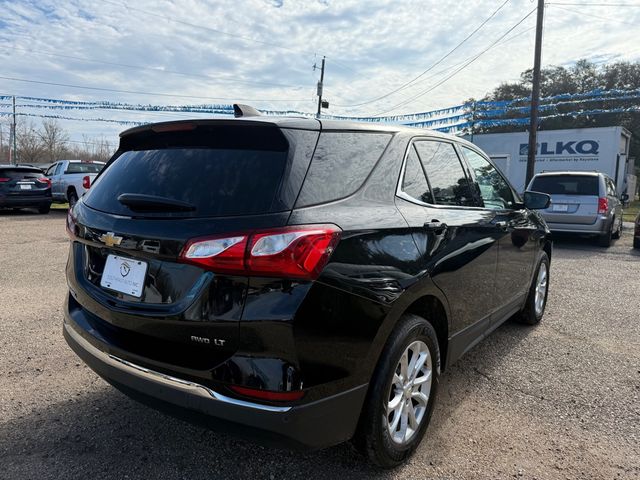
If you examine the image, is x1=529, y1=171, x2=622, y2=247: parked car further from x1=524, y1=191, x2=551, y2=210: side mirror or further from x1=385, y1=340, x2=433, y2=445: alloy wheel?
x1=385, y1=340, x2=433, y2=445: alloy wheel

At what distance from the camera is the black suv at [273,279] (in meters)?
1.84

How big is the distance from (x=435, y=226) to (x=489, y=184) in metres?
1.41

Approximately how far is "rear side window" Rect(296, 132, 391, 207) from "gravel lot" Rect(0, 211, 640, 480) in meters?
1.38

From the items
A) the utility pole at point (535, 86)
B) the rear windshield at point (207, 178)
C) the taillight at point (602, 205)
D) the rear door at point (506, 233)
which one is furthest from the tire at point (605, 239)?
the rear windshield at point (207, 178)

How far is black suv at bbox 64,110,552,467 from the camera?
184 centimetres

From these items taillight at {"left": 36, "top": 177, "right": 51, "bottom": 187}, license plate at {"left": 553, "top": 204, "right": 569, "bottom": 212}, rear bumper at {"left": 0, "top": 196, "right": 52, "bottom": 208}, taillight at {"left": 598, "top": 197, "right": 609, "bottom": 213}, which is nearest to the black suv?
license plate at {"left": 553, "top": 204, "right": 569, "bottom": 212}

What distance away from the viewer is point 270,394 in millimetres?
1816

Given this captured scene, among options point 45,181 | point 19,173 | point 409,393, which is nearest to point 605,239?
point 409,393

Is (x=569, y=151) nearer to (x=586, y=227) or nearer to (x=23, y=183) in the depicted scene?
(x=586, y=227)

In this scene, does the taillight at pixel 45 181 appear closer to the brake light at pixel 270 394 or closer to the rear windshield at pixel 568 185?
the rear windshield at pixel 568 185

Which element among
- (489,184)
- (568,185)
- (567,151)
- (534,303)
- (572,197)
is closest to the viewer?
(489,184)

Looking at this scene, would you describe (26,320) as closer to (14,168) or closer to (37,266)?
(37,266)

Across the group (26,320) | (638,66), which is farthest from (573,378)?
(638,66)

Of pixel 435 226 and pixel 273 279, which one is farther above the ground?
pixel 435 226
